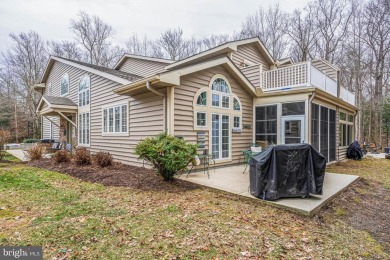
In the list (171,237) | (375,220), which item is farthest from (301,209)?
(171,237)

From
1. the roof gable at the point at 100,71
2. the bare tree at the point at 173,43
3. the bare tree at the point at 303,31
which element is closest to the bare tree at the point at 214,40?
the bare tree at the point at 173,43

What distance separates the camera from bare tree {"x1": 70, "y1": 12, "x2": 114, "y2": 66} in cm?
2386

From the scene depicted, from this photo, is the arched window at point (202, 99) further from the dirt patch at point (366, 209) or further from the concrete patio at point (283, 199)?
the dirt patch at point (366, 209)

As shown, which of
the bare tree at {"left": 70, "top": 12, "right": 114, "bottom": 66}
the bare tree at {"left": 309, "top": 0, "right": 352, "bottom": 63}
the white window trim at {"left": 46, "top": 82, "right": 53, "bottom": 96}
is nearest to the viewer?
the white window trim at {"left": 46, "top": 82, "right": 53, "bottom": 96}

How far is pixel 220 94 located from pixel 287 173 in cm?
452

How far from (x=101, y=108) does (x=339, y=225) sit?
32.7ft

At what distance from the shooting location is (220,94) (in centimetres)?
845

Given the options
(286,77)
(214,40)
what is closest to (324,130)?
(286,77)

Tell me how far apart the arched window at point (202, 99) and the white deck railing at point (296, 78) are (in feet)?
10.9

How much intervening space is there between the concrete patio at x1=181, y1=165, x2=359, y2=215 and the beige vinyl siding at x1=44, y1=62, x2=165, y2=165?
2260mm

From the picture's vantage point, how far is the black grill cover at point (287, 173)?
4.66 metres

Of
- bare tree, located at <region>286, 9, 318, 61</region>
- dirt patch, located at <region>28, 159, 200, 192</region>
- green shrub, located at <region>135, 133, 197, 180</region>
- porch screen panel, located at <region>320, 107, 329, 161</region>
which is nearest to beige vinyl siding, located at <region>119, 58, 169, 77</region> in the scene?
dirt patch, located at <region>28, 159, 200, 192</region>

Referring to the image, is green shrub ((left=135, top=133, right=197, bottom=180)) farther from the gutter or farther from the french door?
the french door

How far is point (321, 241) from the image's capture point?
3176 mm
